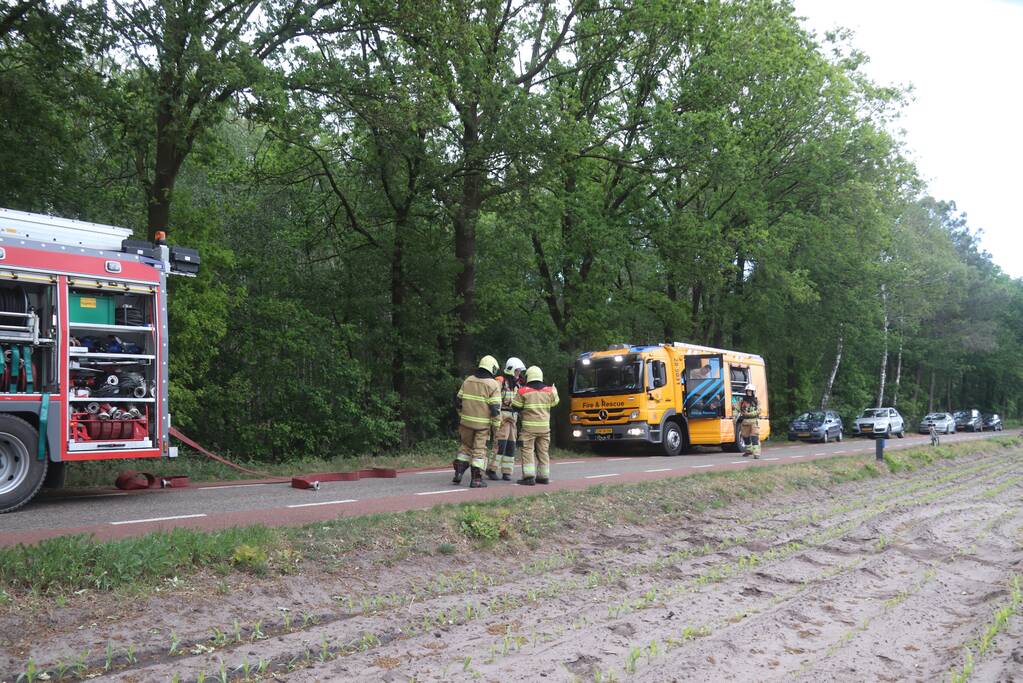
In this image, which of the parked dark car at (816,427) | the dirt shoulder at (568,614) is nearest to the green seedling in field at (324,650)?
the dirt shoulder at (568,614)

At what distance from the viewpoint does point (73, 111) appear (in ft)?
44.7

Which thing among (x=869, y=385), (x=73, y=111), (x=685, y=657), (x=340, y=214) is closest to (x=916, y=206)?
(x=869, y=385)

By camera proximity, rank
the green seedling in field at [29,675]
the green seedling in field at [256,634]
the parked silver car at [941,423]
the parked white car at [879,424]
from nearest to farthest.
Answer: the green seedling in field at [29,675], the green seedling in field at [256,634], the parked white car at [879,424], the parked silver car at [941,423]

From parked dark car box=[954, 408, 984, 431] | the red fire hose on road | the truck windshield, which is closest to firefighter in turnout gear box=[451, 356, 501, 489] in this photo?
the red fire hose on road

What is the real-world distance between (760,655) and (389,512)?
15.5 ft

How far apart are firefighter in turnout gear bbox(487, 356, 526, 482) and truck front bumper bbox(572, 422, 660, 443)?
7.88 meters

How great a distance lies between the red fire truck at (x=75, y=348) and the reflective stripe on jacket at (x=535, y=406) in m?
5.02

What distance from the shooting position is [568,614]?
6023mm

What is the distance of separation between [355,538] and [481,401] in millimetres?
4389

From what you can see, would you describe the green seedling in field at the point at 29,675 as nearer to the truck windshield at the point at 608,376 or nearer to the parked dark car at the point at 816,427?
the truck windshield at the point at 608,376

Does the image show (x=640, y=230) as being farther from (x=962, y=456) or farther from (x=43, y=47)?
(x=43, y=47)

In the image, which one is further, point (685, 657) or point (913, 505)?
point (913, 505)

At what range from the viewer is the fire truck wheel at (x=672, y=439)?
21.7 metres

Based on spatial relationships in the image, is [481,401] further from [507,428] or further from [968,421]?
[968,421]
